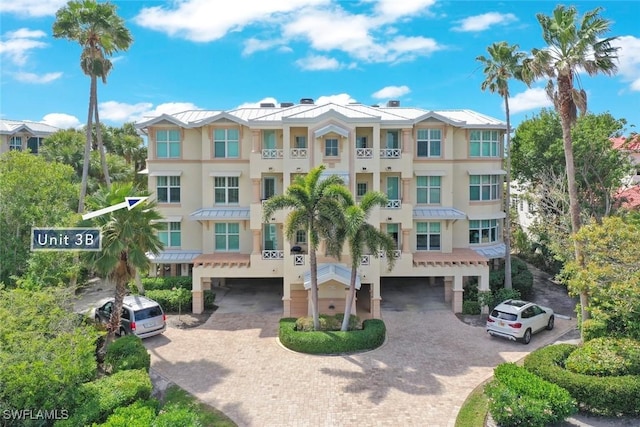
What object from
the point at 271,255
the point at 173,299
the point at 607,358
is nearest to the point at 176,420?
the point at 271,255

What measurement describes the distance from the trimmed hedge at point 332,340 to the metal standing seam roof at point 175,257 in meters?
10.4

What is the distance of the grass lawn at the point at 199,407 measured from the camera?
13.5 metres

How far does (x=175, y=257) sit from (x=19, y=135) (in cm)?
3064

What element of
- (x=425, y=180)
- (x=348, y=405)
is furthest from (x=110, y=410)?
(x=425, y=180)

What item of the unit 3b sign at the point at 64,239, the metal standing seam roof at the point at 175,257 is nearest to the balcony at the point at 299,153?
the metal standing seam roof at the point at 175,257

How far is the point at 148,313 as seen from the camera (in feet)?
66.8

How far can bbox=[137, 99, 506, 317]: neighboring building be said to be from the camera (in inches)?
947

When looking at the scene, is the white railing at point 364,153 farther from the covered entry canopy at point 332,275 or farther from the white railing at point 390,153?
the covered entry canopy at point 332,275

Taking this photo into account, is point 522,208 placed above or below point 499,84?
below

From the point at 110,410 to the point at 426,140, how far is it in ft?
73.2

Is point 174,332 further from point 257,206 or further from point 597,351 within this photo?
point 597,351

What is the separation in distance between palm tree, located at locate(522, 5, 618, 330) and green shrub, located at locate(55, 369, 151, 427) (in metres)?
17.3

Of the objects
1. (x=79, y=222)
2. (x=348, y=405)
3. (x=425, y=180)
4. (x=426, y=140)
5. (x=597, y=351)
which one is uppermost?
(x=426, y=140)

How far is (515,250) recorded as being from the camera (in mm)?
38344
